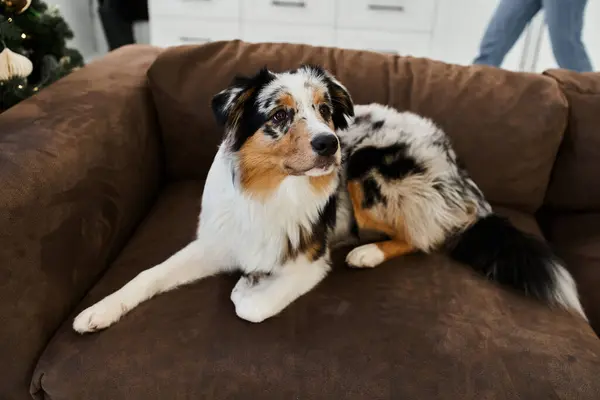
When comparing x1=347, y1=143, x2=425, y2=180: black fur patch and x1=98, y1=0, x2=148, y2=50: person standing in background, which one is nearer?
x1=347, y1=143, x2=425, y2=180: black fur patch

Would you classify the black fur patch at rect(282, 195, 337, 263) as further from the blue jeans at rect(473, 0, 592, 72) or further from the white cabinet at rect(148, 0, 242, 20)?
the white cabinet at rect(148, 0, 242, 20)

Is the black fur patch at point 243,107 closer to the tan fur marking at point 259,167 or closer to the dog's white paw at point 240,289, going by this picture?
the tan fur marking at point 259,167

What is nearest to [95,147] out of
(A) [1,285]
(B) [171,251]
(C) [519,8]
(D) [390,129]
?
(B) [171,251]

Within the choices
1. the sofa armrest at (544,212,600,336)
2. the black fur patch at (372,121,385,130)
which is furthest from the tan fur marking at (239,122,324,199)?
the sofa armrest at (544,212,600,336)

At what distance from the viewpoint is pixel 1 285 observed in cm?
124

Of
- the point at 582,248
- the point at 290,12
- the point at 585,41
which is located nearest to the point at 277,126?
the point at 582,248

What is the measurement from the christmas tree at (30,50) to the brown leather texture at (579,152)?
6.75 feet

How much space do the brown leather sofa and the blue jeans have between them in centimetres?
101

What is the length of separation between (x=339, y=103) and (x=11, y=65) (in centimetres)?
127

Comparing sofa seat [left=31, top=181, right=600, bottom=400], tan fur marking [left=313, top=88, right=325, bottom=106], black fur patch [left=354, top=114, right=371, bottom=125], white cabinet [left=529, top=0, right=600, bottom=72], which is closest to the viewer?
sofa seat [left=31, top=181, right=600, bottom=400]

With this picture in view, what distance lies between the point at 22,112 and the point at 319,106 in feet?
2.99

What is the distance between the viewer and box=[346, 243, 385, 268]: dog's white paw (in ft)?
5.40

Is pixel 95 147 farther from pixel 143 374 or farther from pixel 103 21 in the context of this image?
pixel 103 21

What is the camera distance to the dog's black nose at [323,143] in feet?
4.49
